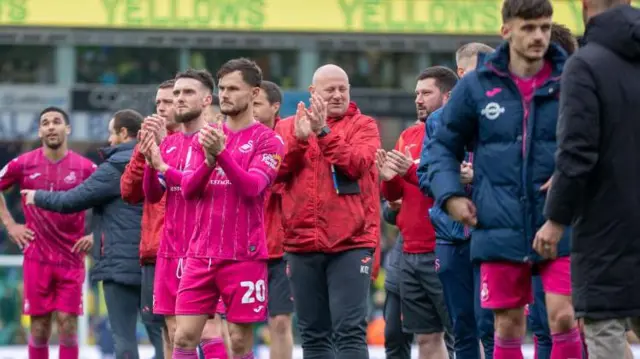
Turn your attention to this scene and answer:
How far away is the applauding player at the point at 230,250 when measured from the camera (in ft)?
29.7

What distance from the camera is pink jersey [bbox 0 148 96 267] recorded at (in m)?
13.2

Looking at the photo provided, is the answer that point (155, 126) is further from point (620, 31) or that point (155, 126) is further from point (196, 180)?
point (620, 31)

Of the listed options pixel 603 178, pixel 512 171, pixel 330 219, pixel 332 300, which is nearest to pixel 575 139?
pixel 603 178

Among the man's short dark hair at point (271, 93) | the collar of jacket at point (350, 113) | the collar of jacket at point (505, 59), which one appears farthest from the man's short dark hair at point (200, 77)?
the collar of jacket at point (505, 59)

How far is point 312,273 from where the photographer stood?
394 inches

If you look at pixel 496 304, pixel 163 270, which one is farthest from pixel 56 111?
pixel 496 304

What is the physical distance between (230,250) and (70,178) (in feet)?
15.1

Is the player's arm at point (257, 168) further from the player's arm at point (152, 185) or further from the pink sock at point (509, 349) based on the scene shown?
the pink sock at point (509, 349)

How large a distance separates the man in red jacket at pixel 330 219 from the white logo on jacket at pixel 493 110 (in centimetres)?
218

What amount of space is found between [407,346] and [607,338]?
14.0ft

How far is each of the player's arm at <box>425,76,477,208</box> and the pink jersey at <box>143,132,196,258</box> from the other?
81.2 inches

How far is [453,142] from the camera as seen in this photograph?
7.77 meters

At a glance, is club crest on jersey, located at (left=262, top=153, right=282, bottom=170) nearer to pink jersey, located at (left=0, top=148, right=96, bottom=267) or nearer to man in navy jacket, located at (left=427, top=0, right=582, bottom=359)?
man in navy jacket, located at (left=427, top=0, right=582, bottom=359)

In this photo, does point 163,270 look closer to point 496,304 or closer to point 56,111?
point 496,304
